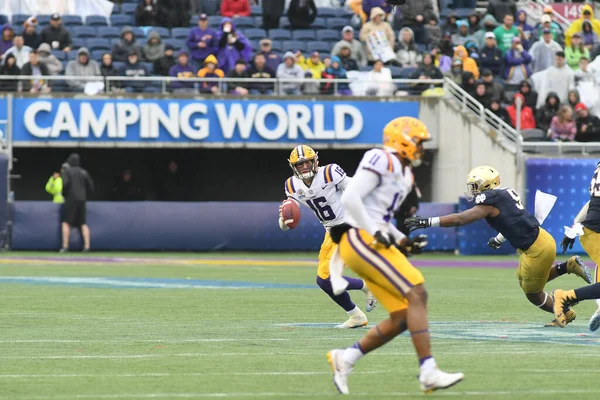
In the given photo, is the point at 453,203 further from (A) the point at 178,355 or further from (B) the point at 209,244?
(A) the point at 178,355

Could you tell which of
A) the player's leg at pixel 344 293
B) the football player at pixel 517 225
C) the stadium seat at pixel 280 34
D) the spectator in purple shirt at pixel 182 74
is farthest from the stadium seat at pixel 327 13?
the football player at pixel 517 225

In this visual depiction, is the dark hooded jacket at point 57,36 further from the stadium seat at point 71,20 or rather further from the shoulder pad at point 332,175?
the shoulder pad at point 332,175

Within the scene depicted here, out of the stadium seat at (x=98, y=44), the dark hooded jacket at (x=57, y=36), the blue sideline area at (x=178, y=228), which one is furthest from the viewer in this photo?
the stadium seat at (x=98, y=44)

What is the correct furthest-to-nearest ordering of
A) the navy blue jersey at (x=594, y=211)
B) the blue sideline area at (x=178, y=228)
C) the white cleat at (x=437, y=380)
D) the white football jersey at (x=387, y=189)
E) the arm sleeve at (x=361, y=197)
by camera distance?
the blue sideline area at (x=178, y=228) → the navy blue jersey at (x=594, y=211) → the white football jersey at (x=387, y=189) → the arm sleeve at (x=361, y=197) → the white cleat at (x=437, y=380)

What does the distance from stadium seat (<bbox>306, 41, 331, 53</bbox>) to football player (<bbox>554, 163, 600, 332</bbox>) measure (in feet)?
56.8

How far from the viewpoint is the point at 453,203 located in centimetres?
2753

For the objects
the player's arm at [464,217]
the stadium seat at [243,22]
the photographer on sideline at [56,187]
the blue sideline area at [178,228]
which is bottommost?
the blue sideline area at [178,228]

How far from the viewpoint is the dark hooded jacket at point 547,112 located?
27644 mm

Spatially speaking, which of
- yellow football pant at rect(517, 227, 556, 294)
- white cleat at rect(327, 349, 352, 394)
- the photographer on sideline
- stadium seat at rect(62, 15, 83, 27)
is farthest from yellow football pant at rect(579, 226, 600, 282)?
stadium seat at rect(62, 15, 83, 27)

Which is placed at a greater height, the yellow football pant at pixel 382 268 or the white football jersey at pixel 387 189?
the white football jersey at pixel 387 189

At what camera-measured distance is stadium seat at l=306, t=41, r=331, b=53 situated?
29.2 meters

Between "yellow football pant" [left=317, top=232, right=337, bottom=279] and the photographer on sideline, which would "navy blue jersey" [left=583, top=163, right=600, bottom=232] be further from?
the photographer on sideline

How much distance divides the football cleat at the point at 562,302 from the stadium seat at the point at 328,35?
18483 mm

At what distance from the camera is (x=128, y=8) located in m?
29.9
